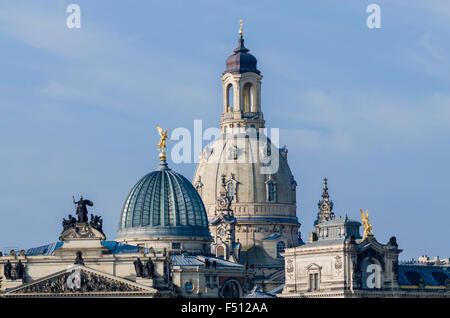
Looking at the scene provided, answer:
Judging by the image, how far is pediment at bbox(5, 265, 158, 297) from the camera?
158875 millimetres

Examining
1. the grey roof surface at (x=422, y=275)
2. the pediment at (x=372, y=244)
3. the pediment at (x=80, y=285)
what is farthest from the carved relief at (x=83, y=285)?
the grey roof surface at (x=422, y=275)

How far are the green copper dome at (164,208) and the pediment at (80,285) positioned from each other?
25328mm

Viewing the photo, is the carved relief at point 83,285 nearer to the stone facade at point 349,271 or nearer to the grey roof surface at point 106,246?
the grey roof surface at point 106,246

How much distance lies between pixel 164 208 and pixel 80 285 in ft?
91.1

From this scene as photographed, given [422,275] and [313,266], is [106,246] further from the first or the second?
[422,275]

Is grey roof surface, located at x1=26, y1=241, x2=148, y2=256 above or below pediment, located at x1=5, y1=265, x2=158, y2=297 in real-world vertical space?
above

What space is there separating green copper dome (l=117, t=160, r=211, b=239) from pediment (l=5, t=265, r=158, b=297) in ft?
83.1

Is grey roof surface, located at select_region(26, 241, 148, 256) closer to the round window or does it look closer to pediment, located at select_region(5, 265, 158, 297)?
pediment, located at select_region(5, 265, 158, 297)

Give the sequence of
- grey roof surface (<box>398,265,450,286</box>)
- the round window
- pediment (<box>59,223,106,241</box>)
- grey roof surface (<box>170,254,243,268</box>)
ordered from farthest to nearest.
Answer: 1. grey roof surface (<box>170,254,243,268</box>)
2. the round window
3. grey roof surface (<box>398,265,450,286</box>)
4. pediment (<box>59,223,106,241</box>)

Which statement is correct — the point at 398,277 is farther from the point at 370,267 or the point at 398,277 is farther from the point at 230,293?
the point at 230,293

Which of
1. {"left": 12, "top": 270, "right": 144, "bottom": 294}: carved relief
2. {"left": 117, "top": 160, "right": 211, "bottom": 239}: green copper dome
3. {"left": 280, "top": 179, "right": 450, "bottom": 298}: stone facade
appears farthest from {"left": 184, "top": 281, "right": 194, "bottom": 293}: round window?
{"left": 12, "top": 270, "right": 144, "bottom": 294}: carved relief
